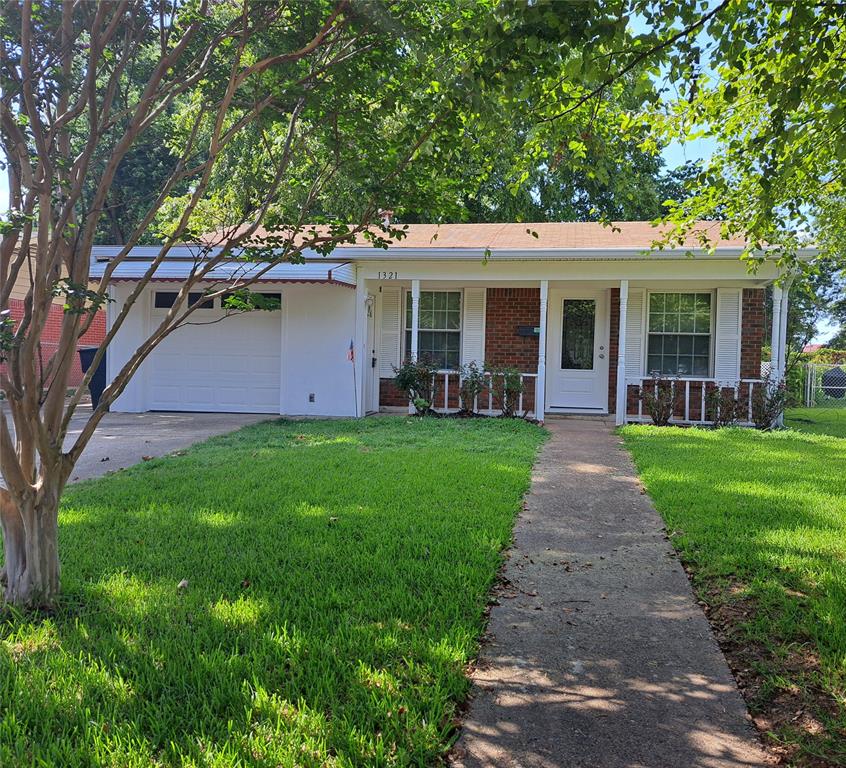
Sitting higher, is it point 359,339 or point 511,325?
point 511,325

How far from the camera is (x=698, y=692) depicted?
289 cm

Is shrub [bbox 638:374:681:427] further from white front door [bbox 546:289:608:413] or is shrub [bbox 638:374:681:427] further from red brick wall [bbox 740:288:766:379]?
red brick wall [bbox 740:288:766:379]

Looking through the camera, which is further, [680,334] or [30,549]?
[680,334]

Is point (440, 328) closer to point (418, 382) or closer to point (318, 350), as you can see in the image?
point (418, 382)

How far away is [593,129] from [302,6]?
6.60 feet

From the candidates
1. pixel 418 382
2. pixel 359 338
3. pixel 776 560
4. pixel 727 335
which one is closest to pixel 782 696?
pixel 776 560

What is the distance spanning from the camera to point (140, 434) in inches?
404

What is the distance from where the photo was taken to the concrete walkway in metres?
2.49

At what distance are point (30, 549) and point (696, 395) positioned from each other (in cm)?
1110

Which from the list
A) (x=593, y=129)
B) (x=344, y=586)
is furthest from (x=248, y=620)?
(x=593, y=129)

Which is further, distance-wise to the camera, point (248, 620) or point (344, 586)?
point (344, 586)

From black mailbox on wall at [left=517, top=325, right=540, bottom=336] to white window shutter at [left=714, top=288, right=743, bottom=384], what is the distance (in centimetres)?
310

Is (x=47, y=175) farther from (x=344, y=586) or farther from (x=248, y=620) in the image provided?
(x=344, y=586)

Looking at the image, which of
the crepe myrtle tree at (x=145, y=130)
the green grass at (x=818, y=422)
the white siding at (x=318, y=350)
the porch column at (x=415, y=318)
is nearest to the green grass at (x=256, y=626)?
the crepe myrtle tree at (x=145, y=130)
